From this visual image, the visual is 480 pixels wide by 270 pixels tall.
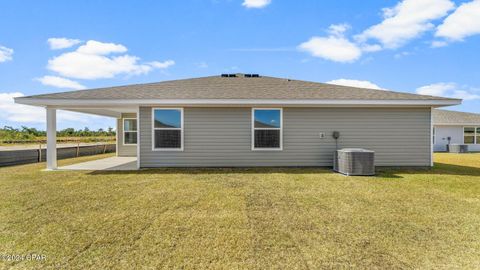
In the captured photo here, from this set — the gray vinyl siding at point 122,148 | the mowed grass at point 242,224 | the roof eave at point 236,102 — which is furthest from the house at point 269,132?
the gray vinyl siding at point 122,148

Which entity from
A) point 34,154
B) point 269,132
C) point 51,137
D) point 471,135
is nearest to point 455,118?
point 471,135

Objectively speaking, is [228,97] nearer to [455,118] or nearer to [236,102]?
[236,102]

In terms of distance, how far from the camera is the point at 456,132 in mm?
19891

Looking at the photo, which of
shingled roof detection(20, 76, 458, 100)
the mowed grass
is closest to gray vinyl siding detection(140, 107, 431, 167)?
shingled roof detection(20, 76, 458, 100)

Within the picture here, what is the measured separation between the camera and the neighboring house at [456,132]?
19.6m

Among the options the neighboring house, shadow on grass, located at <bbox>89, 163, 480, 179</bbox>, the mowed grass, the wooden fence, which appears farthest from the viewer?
the neighboring house

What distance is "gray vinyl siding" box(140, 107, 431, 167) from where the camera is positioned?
8.95m

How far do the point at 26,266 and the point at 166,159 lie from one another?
6488 mm

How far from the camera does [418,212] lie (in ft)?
14.0

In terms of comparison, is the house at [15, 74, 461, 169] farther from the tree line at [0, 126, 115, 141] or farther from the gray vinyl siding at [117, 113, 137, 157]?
the tree line at [0, 126, 115, 141]

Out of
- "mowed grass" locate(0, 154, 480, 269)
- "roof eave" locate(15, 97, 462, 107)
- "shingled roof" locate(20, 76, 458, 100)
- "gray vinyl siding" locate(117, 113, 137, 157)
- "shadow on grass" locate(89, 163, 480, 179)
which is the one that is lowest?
"mowed grass" locate(0, 154, 480, 269)

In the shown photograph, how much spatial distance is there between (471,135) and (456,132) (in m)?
1.46

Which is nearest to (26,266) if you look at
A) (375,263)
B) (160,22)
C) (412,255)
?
(375,263)

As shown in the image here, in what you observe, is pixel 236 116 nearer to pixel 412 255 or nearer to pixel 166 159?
pixel 166 159
